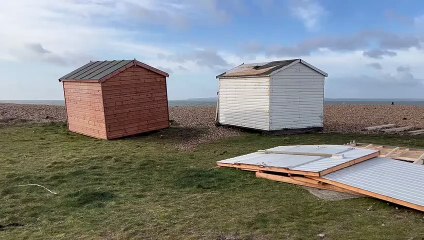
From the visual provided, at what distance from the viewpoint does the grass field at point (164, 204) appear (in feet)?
18.5

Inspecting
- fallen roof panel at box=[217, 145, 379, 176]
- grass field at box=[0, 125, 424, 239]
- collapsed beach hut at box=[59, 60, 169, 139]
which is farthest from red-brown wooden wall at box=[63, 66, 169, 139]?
fallen roof panel at box=[217, 145, 379, 176]

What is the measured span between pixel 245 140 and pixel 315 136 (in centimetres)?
324

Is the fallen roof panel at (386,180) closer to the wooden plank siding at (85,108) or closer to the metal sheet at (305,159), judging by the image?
the metal sheet at (305,159)

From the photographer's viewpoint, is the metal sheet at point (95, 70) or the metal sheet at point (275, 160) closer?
the metal sheet at point (275, 160)

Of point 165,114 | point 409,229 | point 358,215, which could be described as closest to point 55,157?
point 165,114

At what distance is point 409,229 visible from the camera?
17.8ft

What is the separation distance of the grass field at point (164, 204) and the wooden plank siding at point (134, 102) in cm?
282

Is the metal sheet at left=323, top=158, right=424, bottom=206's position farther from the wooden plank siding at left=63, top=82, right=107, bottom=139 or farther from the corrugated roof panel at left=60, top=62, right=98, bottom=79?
the corrugated roof panel at left=60, top=62, right=98, bottom=79

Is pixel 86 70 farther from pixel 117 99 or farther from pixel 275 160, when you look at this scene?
pixel 275 160

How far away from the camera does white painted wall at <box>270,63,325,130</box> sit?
16364 mm

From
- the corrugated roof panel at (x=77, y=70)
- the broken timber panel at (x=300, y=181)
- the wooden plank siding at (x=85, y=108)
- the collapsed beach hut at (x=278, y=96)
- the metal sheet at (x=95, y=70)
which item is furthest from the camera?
the corrugated roof panel at (x=77, y=70)

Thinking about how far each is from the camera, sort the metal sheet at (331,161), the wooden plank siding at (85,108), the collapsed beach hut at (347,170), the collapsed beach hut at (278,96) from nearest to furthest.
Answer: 1. the collapsed beach hut at (347,170)
2. the metal sheet at (331,161)
3. the wooden plank siding at (85,108)
4. the collapsed beach hut at (278,96)

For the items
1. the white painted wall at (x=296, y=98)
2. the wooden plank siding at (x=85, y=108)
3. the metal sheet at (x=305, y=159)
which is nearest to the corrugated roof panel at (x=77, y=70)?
the wooden plank siding at (x=85, y=108)

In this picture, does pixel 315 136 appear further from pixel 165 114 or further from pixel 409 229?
pixel 409 229
